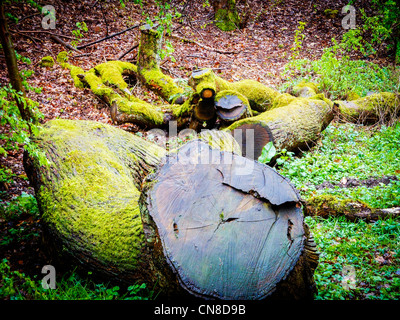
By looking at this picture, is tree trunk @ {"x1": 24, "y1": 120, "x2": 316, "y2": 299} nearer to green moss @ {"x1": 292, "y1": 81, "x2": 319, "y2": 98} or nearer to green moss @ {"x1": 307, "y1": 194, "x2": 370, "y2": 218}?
green moss @ {"x1": 307, "y1": 194, "x2": 370, "y2": 218}

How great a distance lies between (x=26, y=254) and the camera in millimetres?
3068

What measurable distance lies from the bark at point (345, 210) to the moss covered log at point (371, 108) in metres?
3.97

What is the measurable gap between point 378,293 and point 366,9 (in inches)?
574

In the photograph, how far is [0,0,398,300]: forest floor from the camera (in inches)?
270

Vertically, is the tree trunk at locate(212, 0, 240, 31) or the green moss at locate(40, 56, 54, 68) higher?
the tree trunk at locate(212, 0, 240, 31)

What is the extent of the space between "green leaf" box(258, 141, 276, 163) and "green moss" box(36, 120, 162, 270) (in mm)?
2087

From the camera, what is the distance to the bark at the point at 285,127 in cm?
512

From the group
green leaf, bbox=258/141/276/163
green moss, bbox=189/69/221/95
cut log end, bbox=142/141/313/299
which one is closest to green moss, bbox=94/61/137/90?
green moss, bbox=189/69/221/95

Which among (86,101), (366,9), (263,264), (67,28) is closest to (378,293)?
(263,264)

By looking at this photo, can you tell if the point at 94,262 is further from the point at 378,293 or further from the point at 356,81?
the point at 356,81

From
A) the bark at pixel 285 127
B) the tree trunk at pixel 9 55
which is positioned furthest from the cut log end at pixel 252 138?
the tree trunk at pixel 9 55

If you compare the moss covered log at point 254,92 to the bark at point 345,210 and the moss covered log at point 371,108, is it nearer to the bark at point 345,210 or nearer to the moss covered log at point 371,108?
the moss covered log at point 371,108

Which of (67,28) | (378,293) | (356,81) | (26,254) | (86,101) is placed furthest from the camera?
(67,28)

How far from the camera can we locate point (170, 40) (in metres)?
10.6
